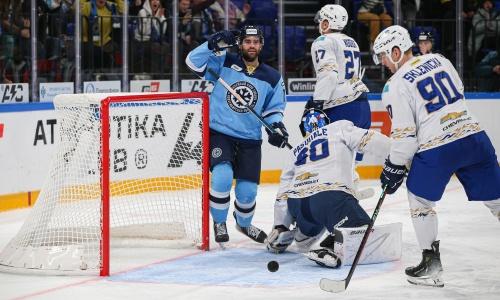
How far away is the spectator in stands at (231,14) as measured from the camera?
369 inches

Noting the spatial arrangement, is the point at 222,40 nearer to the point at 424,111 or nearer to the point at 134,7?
the point at 424,111

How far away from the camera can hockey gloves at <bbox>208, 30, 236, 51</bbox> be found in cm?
620

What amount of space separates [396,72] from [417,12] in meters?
4.86

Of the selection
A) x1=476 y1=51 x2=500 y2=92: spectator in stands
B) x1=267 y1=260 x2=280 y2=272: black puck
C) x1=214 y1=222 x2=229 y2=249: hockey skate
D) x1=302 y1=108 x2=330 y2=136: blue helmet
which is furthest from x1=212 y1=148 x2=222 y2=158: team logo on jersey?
x1=476 y1=51 x2=500 y2=92: spectator in stands

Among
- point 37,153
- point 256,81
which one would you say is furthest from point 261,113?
point 37,153

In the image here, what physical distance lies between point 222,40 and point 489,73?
433 centimetres

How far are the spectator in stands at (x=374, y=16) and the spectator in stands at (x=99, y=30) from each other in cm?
213

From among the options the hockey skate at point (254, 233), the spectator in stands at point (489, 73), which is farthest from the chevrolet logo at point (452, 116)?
the spectator in stands at point (489, 73)

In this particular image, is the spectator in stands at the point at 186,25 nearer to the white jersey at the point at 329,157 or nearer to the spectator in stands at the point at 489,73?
the spectator in stands at the point at 489,73

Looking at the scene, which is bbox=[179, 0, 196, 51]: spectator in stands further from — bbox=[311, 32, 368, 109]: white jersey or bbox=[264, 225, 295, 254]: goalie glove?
bbox=[264, 225, 295, 254]: goalie glove

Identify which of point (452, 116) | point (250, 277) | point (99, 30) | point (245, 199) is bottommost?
point (250, 277)

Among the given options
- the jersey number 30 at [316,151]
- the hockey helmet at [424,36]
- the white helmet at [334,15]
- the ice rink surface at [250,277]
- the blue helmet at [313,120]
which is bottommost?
the ice rink surface at [250,277]

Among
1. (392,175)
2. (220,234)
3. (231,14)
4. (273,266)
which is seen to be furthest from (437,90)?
(231,14)

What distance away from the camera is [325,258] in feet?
18.6
